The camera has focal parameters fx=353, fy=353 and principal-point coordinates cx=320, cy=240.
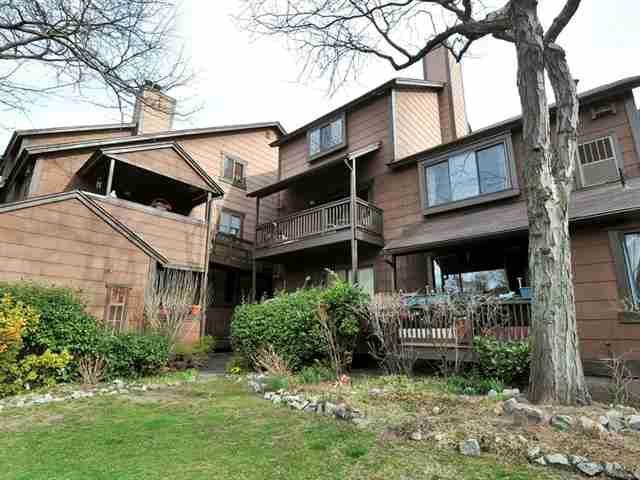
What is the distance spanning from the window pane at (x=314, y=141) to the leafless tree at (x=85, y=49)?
888 cm

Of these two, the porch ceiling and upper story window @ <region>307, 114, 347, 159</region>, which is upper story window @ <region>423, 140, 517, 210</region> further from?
upper story window @ <region>307, 114, 347, 159</region>

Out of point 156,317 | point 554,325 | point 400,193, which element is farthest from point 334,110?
point 554,325

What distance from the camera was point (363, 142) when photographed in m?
13.9

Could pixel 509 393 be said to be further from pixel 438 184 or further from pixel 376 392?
pixel 438 184

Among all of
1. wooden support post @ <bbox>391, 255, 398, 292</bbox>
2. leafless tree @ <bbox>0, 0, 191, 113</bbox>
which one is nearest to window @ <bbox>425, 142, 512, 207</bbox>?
wooden support post @ <bbox>391, 255, 398, 292</bbox>

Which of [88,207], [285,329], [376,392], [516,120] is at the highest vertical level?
[516,120]

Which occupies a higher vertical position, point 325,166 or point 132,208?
point 325,166

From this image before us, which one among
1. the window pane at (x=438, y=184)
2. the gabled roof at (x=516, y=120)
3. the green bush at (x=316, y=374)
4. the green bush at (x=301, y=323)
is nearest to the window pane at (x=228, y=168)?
the gabled roof at (x=516, y=120)

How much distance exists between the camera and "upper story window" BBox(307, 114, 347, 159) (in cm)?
1467

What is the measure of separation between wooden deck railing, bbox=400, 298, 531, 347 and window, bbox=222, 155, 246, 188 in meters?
12.2

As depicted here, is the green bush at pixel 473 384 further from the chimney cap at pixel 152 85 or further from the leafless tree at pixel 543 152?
the chimney cap at pixel 152 85

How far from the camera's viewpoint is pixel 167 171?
1239 cm

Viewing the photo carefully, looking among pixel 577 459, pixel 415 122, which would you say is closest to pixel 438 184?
pixel 415 122

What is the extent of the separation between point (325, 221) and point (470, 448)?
9.10 metres
